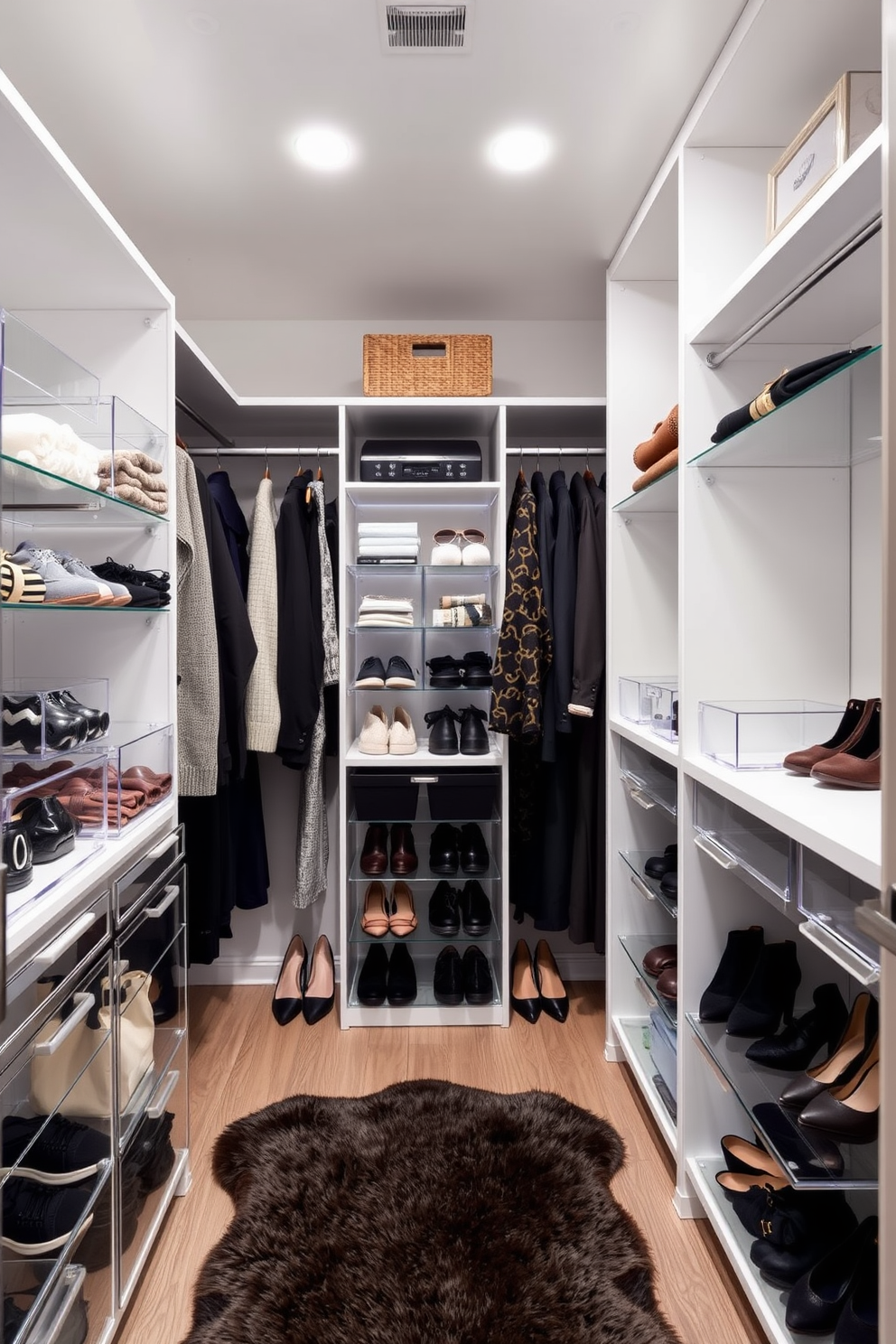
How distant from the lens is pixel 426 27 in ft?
4.75

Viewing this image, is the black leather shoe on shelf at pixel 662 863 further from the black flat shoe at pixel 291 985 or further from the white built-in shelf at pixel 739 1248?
the black flat shoe at pixel 291 985

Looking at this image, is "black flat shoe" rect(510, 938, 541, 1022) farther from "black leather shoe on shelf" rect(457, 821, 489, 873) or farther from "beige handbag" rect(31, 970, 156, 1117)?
"beige handbag" rect(31, 970, 156, 1117)

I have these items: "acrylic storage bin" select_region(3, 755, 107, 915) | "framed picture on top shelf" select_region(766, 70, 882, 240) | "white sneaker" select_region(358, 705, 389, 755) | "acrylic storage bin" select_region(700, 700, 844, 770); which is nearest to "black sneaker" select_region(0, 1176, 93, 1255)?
"acrylic storage bin" select_region(3, 755, 107, 915)

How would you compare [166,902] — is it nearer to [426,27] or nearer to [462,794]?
[462,794]

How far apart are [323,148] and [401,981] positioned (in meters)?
2.48

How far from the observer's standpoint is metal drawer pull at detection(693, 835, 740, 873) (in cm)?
142

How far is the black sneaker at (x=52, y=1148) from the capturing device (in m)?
1.02

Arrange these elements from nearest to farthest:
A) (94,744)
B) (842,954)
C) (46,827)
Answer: (842,954), (46,827), (94,744)

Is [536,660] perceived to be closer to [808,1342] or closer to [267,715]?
[267,715]

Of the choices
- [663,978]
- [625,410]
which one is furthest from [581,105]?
[663,978]

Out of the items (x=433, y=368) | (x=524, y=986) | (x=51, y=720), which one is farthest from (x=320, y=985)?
(x=433, y=368)

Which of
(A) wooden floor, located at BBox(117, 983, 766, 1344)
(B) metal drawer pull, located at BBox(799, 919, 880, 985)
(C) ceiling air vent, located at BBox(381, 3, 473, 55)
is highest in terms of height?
(C) ceiling air vent, located at BBox(381, 3, 473, 55)

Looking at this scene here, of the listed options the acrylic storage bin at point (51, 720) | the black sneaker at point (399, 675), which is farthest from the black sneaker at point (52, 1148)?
the black sneaker at point (399, 675)

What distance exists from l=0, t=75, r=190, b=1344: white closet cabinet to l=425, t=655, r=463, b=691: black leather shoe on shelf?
0.99 m
